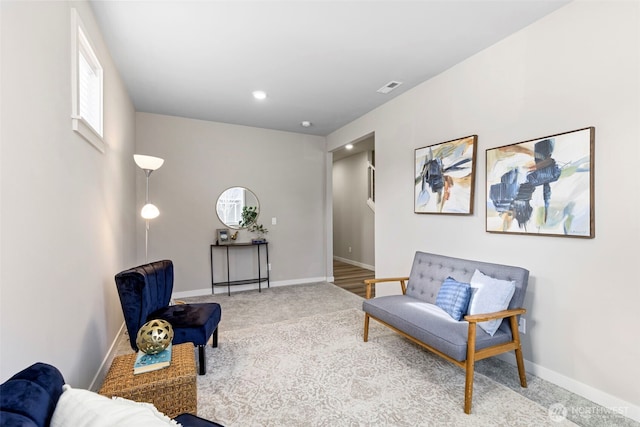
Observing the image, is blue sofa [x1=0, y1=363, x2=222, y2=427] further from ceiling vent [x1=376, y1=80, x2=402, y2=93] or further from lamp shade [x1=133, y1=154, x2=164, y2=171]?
ceiling vent [x1=376, y1=80, x2=402, y2=93]

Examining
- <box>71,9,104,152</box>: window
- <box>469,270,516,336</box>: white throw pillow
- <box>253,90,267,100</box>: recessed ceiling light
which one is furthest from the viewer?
<box>253,90,267,100</box>: recessed ceiling light

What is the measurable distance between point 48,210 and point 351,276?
4981mm

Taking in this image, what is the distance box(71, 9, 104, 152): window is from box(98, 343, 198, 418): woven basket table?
144cm

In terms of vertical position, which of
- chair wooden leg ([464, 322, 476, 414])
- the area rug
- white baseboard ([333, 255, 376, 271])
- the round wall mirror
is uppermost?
the round wall mirror

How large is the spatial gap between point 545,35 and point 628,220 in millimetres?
1446

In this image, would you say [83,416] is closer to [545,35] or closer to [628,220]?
[628,220]

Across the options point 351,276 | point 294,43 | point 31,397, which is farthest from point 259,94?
point 351,276

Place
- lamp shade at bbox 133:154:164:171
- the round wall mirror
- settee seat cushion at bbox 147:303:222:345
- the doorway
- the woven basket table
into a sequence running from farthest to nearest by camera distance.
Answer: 1. the doorway
2. the round wall mirror
3. lamp shade at bbox 133:154:164:171
4. settee seat cushion at bbox 147:303:222:345
5. the woven basket table

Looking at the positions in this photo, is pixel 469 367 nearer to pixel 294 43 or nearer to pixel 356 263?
pixel 294 43

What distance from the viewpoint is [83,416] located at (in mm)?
800

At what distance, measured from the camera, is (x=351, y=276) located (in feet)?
19.1

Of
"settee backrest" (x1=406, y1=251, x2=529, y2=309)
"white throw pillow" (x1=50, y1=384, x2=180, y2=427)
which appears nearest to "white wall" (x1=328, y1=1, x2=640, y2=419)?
"settee backrest" (x1=406, y1=251, x2=529, y2=309)

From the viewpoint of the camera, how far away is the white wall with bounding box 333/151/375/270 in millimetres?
6609

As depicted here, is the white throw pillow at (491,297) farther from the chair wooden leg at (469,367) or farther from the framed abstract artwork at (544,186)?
the framed abstract artwork at (544,186)
